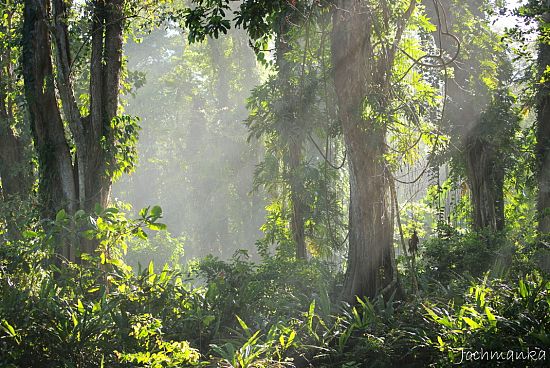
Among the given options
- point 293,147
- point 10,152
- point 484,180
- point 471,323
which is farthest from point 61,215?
point 484,180

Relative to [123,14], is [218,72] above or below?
above

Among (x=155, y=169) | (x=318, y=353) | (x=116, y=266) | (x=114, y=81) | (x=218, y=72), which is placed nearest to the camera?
(x=318, y=353)

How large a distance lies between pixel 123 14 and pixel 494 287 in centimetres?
671

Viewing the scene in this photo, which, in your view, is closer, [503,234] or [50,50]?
[50,50]

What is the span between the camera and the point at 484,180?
14734 millimetres

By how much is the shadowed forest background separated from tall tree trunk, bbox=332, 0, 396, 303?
0.09 feet

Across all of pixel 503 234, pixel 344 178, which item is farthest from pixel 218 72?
pixel 503 234

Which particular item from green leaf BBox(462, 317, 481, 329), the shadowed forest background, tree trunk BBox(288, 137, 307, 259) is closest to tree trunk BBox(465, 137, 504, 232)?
the shadowed forest background

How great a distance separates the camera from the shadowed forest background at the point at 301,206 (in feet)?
22.9

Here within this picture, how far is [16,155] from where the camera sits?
1443 cm

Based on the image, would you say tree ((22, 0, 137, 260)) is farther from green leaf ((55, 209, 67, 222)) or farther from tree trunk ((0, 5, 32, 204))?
tree trunk ((0, 5, 32, 204))

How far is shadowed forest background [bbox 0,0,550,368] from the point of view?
6984 mm

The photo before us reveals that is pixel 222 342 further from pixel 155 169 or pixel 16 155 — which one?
pixel 155 169

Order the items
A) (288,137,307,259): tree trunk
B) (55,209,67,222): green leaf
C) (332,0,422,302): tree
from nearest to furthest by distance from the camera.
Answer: (55,209,67,222): green leaf < (332,0,422,302): tree < (288,137,307,259): tree trunk
